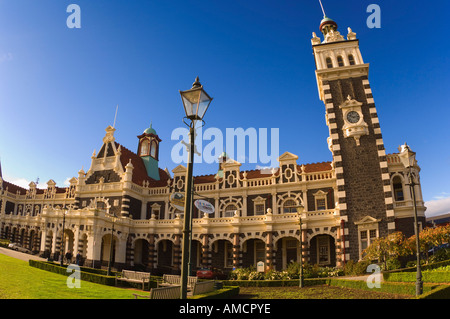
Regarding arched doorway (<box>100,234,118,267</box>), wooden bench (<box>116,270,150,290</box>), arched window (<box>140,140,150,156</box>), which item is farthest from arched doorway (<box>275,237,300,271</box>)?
arched window (<box>140,140,150,156</box>)

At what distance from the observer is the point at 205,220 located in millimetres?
38062

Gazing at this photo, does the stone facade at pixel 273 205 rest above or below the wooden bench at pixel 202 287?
above

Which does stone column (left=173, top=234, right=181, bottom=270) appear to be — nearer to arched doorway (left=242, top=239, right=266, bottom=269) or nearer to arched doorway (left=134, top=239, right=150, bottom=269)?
arched doorway (left=134, top=239, right=150, bottom=269)

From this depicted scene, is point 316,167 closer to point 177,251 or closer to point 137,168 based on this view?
point 177,251

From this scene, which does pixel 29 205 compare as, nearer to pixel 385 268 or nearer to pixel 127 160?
pixel 127 160

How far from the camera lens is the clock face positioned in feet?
113

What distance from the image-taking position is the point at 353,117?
3456 centimetres

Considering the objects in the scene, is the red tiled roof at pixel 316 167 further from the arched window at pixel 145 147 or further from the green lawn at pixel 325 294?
the arched window at pixel 145 147

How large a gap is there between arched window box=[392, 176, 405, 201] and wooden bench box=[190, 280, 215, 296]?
2434cm

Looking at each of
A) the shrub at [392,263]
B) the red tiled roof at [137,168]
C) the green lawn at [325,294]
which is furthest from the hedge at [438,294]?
the red tiled roof at [137,168]

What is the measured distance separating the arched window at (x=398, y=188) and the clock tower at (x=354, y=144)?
3.05m

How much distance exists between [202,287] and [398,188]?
26.0 metres

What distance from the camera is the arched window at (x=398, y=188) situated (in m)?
33.4

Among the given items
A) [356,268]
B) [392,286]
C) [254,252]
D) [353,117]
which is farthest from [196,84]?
[254,252]
